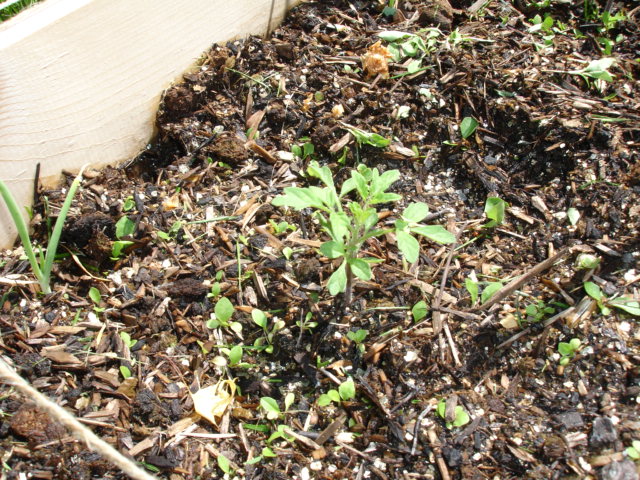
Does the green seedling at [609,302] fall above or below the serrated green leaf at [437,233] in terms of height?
below

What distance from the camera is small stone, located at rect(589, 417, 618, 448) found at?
1478mm

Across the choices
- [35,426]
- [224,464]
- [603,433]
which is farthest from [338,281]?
[35,426]

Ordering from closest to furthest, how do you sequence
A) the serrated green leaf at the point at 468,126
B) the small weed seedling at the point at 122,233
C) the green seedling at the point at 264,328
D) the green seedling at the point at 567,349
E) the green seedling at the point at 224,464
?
the green seedling at the point at 224,464 → the green seedling at the point at 567,349 → the green seedling at the point at 264,328 → the small weed seedling at the point at 122,233 → the serrated green leaf at the point at 468,126

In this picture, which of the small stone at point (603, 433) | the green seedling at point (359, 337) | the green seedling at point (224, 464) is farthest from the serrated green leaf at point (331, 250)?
the small stone at point (603, 433)

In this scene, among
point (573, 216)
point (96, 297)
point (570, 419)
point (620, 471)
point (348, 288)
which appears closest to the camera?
point (620, 471)

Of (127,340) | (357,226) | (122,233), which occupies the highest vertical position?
(122,233)

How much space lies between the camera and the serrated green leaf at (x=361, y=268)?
1.47 meters

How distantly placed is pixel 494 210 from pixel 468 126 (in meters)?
0.39

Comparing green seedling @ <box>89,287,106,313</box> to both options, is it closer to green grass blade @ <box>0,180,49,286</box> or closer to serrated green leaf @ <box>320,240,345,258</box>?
green grass blade @ <box>0,180,49,286</box>

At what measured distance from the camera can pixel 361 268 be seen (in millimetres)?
1491

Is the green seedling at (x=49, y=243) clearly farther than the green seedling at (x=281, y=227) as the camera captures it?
No

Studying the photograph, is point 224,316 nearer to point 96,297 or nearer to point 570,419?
point 96,297

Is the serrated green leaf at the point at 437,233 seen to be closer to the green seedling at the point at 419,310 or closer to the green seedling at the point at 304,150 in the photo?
the green seedling at the point at 419,310

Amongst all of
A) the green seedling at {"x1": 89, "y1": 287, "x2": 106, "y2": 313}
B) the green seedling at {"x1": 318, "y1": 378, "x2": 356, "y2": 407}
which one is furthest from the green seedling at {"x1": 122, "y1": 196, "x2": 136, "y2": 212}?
the green seedling at {"x1": 318, "y1": 378, "x2": 356, "y2": 407}
